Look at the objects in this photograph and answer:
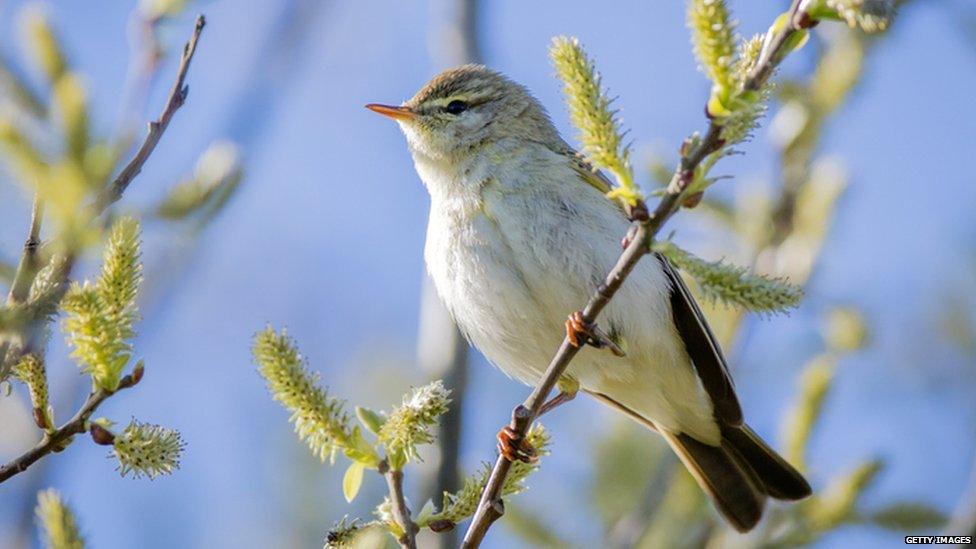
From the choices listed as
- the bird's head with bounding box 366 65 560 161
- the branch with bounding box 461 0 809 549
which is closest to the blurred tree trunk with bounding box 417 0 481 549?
the bird's head with bounding box 366 65 560 161

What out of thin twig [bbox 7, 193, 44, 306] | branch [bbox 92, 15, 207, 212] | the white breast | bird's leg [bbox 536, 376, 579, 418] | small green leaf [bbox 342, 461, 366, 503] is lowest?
small green leaf [bbox 342, 461, 366, 503]

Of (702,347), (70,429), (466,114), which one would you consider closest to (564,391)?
(702,347)

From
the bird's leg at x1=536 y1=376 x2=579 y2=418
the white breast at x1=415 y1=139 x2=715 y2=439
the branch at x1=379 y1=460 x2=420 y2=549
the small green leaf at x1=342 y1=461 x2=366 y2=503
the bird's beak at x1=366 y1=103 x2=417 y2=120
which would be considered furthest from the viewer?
the bird's beak at x1=366 y1=103 x2=417 y2=120

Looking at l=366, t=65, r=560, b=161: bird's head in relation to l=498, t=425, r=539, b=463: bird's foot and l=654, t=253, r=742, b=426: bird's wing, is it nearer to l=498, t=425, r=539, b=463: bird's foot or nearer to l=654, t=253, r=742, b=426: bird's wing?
l=654, t=253, r=742, b=426: bird's wing

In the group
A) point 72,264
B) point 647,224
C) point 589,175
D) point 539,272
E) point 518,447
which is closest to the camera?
point 72,264

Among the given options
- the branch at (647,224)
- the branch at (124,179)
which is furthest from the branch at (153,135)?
the branch at (647,224)

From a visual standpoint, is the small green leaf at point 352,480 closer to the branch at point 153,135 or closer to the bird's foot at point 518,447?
the bird's foot at point 518,447

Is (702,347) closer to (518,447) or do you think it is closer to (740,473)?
(740,473)
